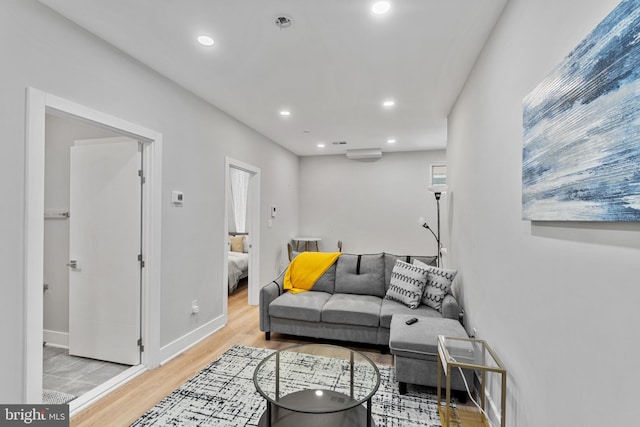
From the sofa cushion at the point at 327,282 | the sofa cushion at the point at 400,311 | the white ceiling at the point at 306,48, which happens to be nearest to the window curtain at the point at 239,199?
the white ceiling at the point at 306,48

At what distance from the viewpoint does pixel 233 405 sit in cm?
213

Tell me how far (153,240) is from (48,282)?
153cm

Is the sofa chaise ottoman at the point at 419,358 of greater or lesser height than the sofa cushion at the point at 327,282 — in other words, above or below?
below

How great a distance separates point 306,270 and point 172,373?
175cm

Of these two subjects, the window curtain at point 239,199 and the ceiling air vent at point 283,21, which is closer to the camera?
the ceiling air vent at point 283,21

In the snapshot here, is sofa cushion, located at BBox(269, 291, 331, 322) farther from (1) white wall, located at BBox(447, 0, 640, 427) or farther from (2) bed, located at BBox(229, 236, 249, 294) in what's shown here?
(2) bed, located at BBox(229, 236, 249, 294)

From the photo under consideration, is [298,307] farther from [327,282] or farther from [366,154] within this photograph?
[366,154]

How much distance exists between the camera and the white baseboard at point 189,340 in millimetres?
2813

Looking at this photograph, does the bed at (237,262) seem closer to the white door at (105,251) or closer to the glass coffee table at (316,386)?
the white door at (105,251)

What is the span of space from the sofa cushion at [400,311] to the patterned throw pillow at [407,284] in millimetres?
61

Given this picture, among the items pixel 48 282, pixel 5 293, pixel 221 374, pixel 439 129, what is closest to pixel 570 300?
pixel 221 374

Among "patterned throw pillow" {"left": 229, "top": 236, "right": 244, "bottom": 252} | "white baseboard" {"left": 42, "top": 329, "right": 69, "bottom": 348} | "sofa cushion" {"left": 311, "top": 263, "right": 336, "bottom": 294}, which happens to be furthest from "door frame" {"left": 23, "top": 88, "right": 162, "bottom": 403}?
"patterned throw pillow" {"left": 229, "top": 236, "right": 244, "bottom": 252}

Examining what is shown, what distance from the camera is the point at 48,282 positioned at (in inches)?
A: 125

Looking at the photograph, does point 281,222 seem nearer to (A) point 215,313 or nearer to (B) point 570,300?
(A) point 215,313
